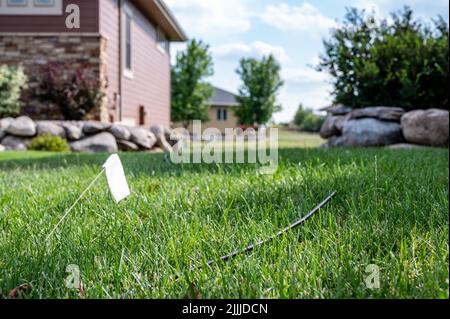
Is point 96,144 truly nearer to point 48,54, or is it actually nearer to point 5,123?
point 5,123

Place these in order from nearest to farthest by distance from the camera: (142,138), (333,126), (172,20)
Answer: (142,138) → (333,126) → (172,20)

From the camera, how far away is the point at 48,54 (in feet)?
28.4

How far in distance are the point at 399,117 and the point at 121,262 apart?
730cm

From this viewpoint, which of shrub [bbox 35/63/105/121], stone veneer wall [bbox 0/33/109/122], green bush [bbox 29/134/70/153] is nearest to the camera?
green bush [bbox 29/134/70/153]

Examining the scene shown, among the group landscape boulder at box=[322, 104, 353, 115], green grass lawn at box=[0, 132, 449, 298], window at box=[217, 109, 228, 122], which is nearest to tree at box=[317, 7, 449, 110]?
landscape boulder at box=[322, 104, 353, 115]

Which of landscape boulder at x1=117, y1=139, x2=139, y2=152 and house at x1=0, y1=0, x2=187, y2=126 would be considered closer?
landscape boulder at x1=117, y1=139, x2=139, y2=152

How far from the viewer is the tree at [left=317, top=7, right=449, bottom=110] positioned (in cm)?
779

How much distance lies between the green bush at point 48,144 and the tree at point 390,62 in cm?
508

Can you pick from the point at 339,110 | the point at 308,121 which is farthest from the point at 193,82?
the point at 308,121

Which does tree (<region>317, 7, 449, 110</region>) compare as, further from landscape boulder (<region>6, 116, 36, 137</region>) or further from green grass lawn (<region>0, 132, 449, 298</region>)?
green grass lawn (<region>0, 132, 449, 298</region>)

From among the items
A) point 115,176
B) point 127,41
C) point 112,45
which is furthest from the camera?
point 127,41

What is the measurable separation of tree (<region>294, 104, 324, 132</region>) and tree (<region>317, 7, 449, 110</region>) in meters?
7.40

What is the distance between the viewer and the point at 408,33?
7.98 metres

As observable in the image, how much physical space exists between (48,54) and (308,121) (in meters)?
11.4
